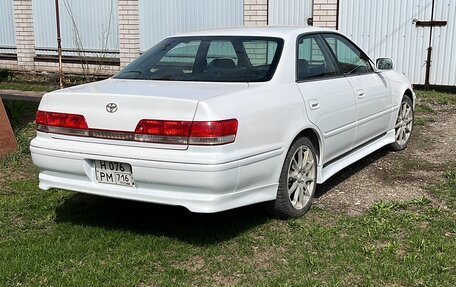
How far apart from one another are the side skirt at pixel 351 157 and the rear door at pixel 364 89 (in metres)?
0.09

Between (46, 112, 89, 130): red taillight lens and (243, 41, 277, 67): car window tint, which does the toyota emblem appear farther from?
(243, 41, 277, 67): car window tint

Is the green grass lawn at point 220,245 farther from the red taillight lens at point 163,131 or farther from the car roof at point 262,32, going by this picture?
the car roof at point 262,32

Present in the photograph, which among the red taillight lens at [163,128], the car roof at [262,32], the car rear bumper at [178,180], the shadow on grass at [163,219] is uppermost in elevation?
the car roof at [262,32]

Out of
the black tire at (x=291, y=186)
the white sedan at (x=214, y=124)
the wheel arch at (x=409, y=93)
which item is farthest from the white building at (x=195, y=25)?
the black tire at (x=291, y=186)

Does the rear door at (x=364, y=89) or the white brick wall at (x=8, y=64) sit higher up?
the rear door at (x=364, y=89)

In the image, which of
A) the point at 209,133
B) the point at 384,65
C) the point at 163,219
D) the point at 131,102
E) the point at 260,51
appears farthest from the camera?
the point at 384,65

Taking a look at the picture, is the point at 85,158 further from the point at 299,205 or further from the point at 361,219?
the point at 361,219

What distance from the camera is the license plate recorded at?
394 centimetres

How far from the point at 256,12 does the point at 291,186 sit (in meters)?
7.86

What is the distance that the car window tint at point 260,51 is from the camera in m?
4.65

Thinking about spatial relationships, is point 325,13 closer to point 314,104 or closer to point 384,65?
point 384,65

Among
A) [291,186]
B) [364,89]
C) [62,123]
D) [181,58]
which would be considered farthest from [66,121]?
[364,89]

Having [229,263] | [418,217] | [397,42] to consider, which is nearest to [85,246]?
[229,263]

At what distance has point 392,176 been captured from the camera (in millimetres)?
5820
